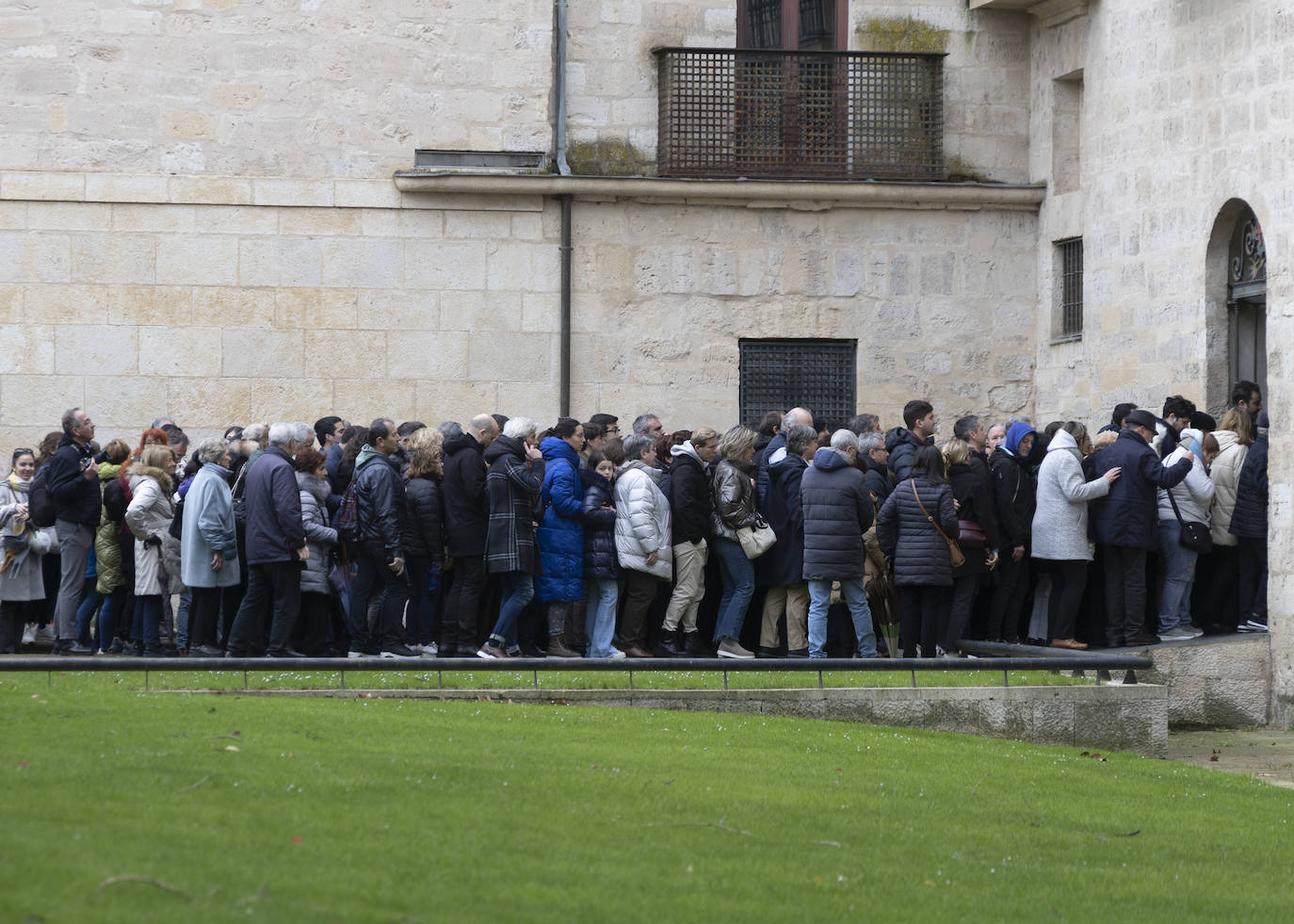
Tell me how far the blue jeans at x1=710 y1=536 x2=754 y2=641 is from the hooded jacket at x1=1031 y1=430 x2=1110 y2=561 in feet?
7.26

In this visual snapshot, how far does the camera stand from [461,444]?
44.8 ft

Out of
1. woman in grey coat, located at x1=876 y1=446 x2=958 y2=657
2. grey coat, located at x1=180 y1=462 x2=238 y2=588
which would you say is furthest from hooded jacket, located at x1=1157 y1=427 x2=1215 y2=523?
grey coat, located at x1=180 y1=462 x2=238 y2=588

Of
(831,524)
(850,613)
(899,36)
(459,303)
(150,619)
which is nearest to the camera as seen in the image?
(831,524)

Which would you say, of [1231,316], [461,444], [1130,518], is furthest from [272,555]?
[1231,316]

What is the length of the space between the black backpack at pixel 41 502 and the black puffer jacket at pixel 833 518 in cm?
561

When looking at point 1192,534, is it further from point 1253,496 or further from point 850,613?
point 850,613

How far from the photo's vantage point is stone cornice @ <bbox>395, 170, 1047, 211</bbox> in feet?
60.0

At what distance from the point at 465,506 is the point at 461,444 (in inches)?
19.2

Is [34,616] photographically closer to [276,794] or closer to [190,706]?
[190,706]

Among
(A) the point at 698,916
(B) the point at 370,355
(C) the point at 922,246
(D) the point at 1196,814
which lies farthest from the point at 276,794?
(C) the point at 922,246

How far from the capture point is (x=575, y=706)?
11648 mm

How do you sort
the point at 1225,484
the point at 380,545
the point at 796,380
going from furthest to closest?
1. the point at 796,380
2. the point at 1225,484
3. the point at 380,545

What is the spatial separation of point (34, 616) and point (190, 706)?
19.9 feet

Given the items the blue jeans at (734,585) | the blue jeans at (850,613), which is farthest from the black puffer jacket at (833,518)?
the blue jeans at (734,585)
